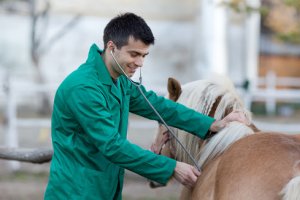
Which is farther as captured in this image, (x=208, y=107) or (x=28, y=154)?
(x=28, y=154)

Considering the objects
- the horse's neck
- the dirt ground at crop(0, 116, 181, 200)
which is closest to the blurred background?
the dirt ground at crop(0, 116, 181, 200)

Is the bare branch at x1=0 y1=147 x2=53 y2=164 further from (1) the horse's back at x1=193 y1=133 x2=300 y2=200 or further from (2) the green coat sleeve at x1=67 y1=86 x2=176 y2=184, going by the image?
(1) the horse's back at x1=193 y1=133 x2=300 y2=200

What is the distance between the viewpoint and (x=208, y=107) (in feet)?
11.6

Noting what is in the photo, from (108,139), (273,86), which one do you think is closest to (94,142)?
(108,139)

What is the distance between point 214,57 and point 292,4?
255 cm

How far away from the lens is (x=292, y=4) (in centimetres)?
978

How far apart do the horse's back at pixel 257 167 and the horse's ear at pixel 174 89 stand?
88 centimetres

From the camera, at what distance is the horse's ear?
11.9 ft

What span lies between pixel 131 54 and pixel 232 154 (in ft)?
2.06

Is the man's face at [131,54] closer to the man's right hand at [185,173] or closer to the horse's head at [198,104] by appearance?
the man's right hand at [185,173]

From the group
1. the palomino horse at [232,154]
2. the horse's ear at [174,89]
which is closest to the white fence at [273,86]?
the horse's ear at [174,89]

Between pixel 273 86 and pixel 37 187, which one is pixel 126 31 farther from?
pixel 273 86

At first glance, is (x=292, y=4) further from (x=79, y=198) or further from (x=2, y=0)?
(x=2, y=0)

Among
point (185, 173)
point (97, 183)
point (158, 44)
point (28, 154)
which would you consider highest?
point (185, 173)
